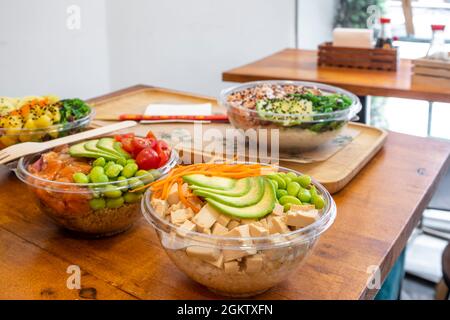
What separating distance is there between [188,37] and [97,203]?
9.90 ft

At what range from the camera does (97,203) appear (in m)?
0.98

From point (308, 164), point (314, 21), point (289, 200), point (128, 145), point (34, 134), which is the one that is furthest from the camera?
point (314, 21)

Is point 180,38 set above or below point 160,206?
above

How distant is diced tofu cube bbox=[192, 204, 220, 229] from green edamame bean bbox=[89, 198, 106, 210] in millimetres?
226

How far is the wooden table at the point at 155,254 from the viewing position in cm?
88

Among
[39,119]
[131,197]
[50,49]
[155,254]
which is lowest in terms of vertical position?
[155,254]

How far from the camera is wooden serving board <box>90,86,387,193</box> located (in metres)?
1.30

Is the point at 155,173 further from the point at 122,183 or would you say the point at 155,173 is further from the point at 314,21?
the point at 314,21

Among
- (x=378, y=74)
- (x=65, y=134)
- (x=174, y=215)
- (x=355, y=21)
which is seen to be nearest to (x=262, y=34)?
(x=355, y=21)

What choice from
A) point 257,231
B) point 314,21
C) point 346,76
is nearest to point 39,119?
point 257,231

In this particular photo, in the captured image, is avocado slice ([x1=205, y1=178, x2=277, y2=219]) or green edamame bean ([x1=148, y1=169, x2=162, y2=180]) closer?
avocado slice ([x1=205, y1=178, x2=277, y2=219])

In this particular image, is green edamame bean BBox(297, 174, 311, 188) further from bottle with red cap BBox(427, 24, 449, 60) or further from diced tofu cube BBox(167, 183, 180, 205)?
bottle with red cap BBox(427, 24, 449, 60)

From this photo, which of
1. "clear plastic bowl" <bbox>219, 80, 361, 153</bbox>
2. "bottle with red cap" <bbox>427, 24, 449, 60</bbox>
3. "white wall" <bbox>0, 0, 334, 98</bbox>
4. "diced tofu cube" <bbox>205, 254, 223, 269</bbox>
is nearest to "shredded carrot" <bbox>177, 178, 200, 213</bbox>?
"diced tofu cube" <bbox>205, 254, 223, 269</bbox>

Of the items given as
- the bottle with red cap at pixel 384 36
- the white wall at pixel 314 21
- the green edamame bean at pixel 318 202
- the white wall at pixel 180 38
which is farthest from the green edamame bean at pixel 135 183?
the white wall at pixel 314 21
